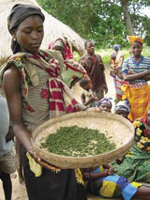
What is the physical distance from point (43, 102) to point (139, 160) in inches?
66.7

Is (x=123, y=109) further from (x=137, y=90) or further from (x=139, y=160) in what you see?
(x=139, y=160)

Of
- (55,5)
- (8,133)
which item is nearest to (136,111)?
(8,133)

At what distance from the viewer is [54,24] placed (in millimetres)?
7648

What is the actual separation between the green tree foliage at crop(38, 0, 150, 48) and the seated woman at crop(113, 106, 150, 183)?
9.18 meters

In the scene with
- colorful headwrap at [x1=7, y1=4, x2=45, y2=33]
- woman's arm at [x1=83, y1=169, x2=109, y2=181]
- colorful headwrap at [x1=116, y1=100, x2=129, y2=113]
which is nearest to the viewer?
colorful headwrap at [x1=7, y1=4, x2=45, y2=33]

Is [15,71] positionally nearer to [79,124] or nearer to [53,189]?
[79,124]

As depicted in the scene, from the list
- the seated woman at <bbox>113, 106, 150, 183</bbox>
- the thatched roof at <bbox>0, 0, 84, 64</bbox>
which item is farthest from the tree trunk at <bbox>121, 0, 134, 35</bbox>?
the seated woman at <bbox>113, 106, 150, 183</bbox>

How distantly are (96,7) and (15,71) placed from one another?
36.1 feet

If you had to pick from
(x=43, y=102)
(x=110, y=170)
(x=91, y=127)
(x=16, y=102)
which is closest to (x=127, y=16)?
(x=110, y=170)

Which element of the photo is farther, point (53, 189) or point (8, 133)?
point (8, 133)

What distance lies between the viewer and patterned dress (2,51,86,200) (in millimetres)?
1522

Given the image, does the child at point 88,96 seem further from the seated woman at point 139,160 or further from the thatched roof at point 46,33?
the thatched roof at point 46,33

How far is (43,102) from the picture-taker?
5.23ft

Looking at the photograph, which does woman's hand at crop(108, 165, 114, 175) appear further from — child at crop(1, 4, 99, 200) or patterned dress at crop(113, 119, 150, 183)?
child at crop(1, 4, 99, 200)
